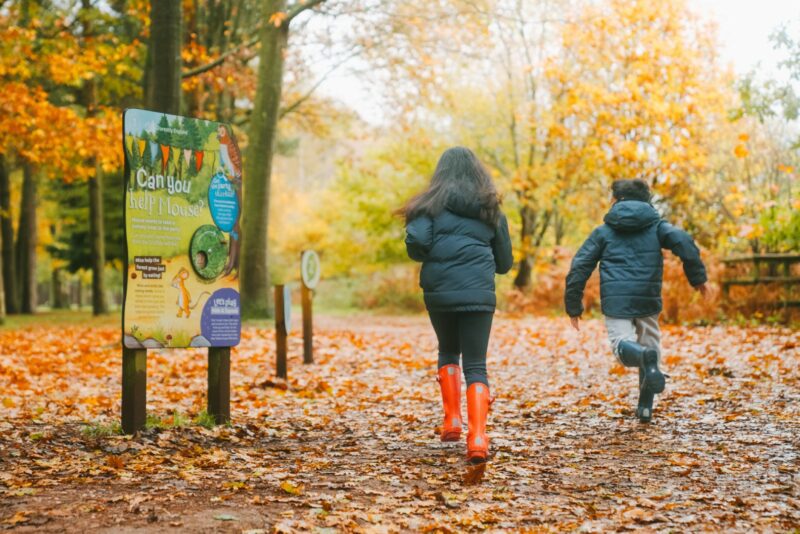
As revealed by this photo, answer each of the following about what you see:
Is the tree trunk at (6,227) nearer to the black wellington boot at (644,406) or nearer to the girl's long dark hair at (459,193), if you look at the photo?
the girl's long dark hair at (459,193)

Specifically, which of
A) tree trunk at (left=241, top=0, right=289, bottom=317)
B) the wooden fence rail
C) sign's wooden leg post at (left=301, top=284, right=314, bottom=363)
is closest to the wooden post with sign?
sign's wooden leg post at (left=301, top=284, right=314, bottom=363)

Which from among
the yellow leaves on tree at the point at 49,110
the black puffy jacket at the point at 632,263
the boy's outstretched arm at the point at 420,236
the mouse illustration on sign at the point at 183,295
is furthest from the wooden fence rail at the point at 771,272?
the yellow leaves on tree at the point at 49,110

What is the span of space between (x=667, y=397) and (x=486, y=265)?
129 inches

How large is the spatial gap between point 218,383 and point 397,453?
5.38ft

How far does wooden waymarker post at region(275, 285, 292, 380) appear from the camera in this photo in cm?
927

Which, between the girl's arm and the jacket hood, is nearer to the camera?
the girl's arm

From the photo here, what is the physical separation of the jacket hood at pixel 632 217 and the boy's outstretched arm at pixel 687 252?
0.15m

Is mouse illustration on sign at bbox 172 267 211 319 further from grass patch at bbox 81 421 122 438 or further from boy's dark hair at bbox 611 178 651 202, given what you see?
boy's dark hair at bbox 611 178 651 202

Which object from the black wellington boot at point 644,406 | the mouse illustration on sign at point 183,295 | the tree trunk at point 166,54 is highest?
the tree trunk at point 166,54

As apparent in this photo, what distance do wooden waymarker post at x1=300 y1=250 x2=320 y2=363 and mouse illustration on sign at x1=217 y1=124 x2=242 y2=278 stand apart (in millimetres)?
3955

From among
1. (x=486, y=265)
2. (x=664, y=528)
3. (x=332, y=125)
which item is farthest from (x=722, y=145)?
(x=664, y=528)

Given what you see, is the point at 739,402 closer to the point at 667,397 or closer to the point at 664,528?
the point at 667,397

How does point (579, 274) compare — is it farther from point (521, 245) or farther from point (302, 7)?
point (521, 245)

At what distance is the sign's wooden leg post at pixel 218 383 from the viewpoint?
6266 millimetres
